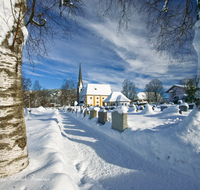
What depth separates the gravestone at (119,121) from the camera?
620 cm

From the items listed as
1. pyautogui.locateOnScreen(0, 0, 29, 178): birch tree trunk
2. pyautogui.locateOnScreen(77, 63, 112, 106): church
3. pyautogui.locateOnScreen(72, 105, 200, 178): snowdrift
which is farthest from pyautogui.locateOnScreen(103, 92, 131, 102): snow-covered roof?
pyautogui.locateOnScreen(0, 0, 29, 178): birch tree trunk

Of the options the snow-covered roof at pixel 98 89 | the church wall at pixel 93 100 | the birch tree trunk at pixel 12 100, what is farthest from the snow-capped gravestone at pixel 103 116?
the snow-covered roof at pixel 98 89

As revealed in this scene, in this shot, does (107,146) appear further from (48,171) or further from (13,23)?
(13,23)

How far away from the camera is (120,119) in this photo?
6387 mm

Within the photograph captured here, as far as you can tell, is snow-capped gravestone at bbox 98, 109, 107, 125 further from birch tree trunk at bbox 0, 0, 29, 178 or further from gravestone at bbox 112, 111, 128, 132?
birch tree trunk at bbox 0, 0, 29, 178

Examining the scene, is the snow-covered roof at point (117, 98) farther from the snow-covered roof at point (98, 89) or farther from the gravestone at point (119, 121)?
the gravestone at point (119, 121)

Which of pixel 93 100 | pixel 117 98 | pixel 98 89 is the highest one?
pixel 98 89

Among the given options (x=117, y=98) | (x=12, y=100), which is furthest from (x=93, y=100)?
(x=12, y=100)

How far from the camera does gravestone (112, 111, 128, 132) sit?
244 inches

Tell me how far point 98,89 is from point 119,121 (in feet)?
186

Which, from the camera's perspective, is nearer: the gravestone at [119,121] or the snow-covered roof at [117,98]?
the gravestone at [119,121]

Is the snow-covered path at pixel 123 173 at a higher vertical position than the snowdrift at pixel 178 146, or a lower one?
lower

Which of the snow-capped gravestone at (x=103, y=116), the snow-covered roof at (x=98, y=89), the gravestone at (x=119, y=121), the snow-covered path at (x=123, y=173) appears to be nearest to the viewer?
the snow-covered path at (x=123, y=173)

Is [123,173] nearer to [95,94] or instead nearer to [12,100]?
[12,100]
